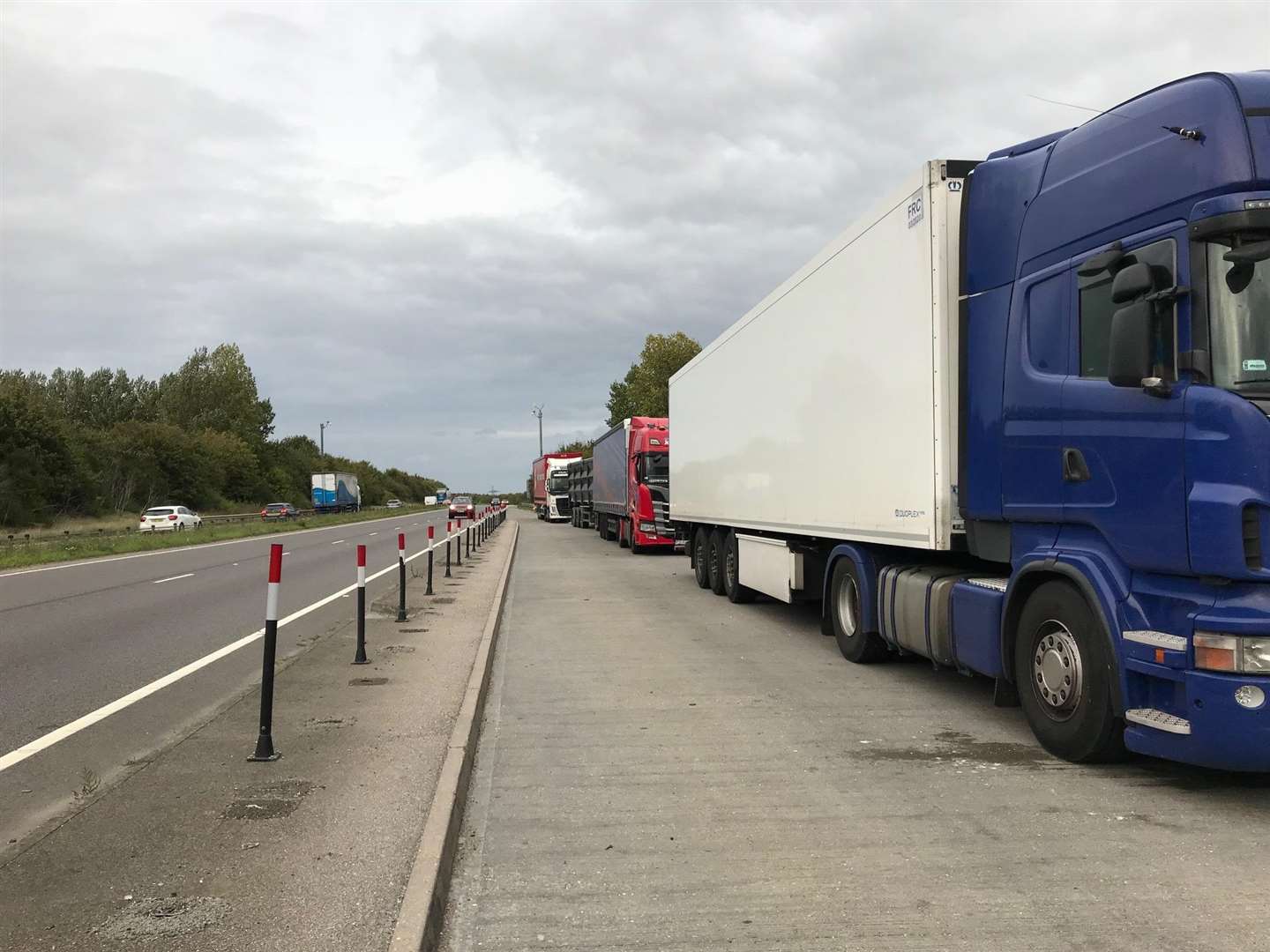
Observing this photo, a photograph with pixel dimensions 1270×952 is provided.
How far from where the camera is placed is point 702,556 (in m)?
17.3

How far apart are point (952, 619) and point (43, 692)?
7.30 metres

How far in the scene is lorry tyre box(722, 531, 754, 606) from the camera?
47.9 feet

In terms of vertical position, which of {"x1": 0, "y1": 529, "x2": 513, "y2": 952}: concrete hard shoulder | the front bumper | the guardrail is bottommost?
{"x1": 0, "y1": 529, "x2": 513, "y2": 952}: concrete hard shoulder

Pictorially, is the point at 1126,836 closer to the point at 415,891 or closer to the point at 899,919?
the point at 899,919

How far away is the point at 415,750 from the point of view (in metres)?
6.09

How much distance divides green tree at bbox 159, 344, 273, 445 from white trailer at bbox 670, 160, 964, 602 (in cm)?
8845

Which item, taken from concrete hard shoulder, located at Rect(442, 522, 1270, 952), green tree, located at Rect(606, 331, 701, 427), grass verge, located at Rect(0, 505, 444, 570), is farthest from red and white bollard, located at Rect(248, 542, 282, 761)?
green tree, located at Rect(606, 331, 701, 427)

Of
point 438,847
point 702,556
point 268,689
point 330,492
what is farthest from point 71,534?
point 438,847

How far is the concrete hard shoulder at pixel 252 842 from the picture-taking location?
12.0 ft

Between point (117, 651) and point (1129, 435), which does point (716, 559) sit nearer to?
point (117, 651)

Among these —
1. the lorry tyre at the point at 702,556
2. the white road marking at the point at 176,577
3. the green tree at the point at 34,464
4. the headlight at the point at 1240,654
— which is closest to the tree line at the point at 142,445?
the green tree at the point at 34,464

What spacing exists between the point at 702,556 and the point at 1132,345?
12.5 m

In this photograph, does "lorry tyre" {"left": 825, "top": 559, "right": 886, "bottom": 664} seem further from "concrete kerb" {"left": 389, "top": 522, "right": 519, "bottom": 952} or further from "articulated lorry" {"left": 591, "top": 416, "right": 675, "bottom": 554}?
"articulated lorry" {"left": 591, "top": 416, "right": 675, "bottom": 554}

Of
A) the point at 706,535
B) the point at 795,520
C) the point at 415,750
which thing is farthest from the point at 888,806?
the point at 706,535
